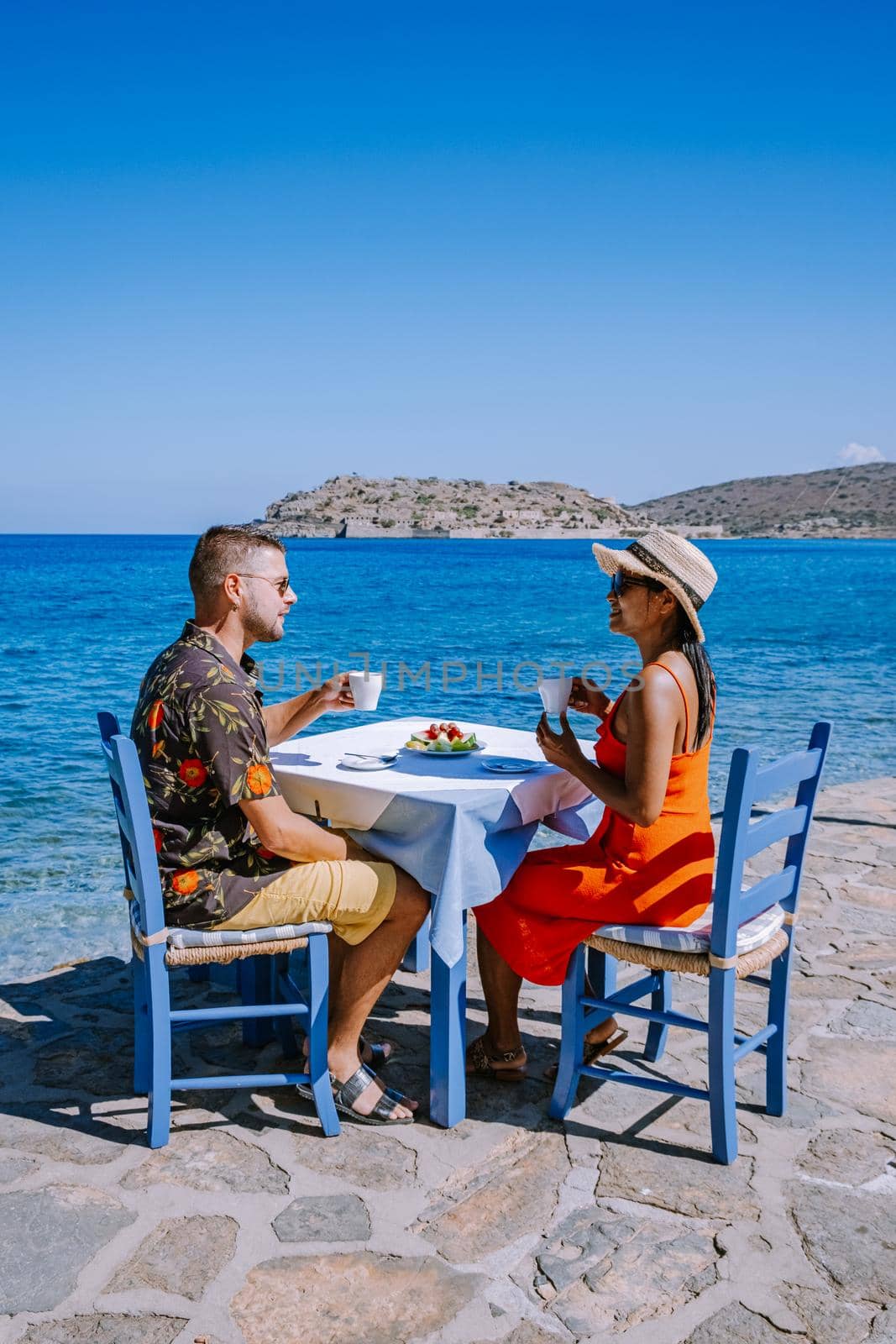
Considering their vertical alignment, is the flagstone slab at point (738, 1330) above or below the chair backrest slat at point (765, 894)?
below

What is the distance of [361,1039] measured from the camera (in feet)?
11.0

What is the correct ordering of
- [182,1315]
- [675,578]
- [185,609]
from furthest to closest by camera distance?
[185,609] → [675,578] → [182,1315]

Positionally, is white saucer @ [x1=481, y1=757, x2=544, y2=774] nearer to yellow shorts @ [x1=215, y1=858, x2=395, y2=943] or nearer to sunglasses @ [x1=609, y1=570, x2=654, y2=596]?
yellow shorts @ [x1=215, y1=858, x2=395, y2=943]

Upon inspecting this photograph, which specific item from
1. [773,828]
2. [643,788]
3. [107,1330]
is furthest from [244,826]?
[773,828]

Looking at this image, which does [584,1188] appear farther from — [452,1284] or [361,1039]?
[361,1039]

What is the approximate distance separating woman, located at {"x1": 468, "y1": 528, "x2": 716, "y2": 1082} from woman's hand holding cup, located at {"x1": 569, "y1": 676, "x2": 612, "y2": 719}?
A: 20 centimetres

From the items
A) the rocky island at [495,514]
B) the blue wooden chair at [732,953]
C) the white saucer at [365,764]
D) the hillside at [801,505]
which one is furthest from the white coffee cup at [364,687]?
the rocky island at [495,514]

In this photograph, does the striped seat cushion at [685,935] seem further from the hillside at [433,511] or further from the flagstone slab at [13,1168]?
the hillside at [433,511]

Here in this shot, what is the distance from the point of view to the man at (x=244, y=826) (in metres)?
2.70

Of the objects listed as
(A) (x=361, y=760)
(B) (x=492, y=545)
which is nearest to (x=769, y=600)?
(A) (x=361, y=760)

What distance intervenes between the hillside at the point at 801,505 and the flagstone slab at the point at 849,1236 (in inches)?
3081

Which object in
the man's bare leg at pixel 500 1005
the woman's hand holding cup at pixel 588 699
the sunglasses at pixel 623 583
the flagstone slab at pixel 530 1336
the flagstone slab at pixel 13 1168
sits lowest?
the flagstone slab at pixel 13 1168

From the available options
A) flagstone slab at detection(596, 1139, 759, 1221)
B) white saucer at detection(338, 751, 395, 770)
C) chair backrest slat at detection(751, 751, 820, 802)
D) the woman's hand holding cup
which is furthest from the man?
chair backrest slat at detection(751, 751, 820, 802)

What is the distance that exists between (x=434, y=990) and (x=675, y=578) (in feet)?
4.41
